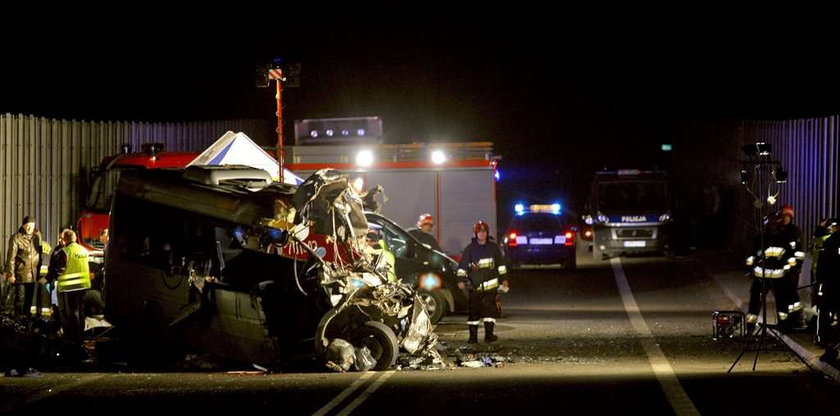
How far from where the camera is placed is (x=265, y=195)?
13336 millimetres

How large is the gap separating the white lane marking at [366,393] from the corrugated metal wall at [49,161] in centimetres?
960

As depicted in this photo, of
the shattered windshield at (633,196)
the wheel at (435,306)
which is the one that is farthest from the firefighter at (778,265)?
the shattered windshield at (633,196)

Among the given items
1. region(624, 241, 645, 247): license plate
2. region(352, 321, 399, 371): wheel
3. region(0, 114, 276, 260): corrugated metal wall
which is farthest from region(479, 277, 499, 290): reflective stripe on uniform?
region(624, 241, 645, 247): license plate

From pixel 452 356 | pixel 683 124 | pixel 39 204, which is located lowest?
pixel 452 356

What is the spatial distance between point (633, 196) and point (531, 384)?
20255mm

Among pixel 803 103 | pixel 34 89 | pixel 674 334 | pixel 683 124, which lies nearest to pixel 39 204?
pixel 674 334

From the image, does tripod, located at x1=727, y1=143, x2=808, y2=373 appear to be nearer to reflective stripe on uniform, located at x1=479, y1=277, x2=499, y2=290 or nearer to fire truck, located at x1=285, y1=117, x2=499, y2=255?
reflective stripe on uniform, located at x1=479, y1=277, x2=499, y2=290

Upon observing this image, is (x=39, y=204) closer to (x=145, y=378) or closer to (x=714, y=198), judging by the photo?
(x=145, y=378)

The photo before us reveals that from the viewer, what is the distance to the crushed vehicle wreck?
43.4 ft

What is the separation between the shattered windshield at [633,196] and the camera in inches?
1230

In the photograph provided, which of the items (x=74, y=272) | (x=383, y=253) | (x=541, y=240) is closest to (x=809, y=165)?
(x=541, y=240)

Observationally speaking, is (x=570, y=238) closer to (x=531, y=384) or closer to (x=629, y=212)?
(x=629, y=212)

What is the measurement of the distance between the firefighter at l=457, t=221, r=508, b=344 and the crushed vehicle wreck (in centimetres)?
274

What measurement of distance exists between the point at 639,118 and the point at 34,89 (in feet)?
101
